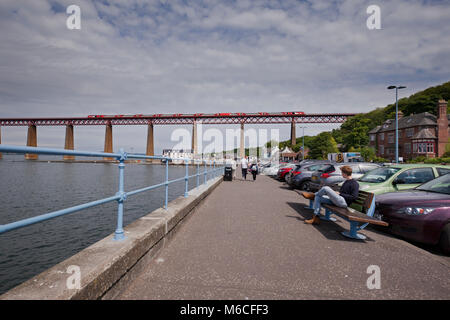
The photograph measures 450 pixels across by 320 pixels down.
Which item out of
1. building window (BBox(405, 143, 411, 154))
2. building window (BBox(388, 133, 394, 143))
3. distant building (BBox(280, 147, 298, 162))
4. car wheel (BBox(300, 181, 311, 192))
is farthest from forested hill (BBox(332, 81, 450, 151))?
car wheel (BBox(300, 181, 311, 192))

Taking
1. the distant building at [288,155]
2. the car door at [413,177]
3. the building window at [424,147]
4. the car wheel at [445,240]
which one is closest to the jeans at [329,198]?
the car wheel at [445,240]

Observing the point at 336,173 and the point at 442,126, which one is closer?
the point at 336,173

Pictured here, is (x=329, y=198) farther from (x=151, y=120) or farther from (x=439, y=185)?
(x=151, y=120)

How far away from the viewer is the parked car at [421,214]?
4.37 meters

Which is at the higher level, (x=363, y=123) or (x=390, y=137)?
(x=363, y=123)

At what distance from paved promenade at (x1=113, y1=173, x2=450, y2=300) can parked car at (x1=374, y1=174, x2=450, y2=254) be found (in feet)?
1.18

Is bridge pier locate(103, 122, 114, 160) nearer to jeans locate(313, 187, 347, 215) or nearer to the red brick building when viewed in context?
the red brick building

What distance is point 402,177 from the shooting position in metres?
7.09

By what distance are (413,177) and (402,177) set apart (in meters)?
0.42

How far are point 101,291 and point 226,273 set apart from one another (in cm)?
142

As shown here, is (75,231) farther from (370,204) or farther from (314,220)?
(370,204)

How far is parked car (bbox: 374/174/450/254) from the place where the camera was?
4.37 metres

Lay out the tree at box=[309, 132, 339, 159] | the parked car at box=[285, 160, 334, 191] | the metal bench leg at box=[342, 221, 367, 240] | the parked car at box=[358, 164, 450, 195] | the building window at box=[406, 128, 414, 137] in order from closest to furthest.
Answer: the metal bench leg at box=[342, 221, 367, 240] → the parked car at box=[358, 164, 450, 195] → the parked car at box=[285, 160, 334, 191] → the building window at box=[406, 128, 414, 137] → the tree at box=[309, 132, 339, 159]

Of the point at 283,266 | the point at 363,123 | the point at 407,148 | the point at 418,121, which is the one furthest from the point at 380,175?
the point at 363,123
